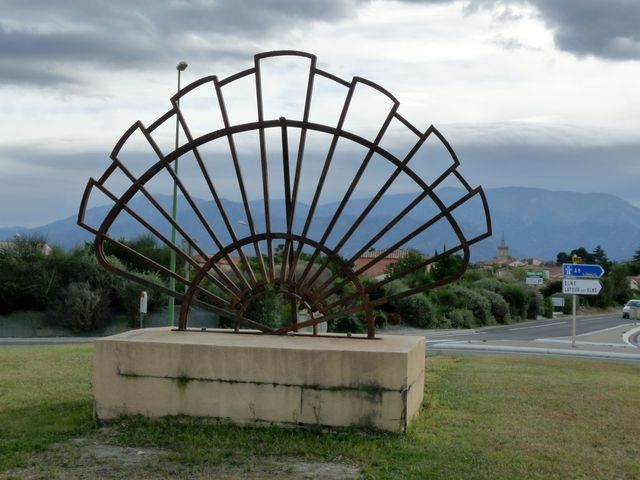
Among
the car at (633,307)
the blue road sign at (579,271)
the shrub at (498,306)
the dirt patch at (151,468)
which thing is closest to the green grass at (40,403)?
the dirt patch at (151,468)

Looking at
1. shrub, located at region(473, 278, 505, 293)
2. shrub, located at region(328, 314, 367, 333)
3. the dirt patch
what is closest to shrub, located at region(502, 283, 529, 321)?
shrub, located at region(473, 278, 505, 293)

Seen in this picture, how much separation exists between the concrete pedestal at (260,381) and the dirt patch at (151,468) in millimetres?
945

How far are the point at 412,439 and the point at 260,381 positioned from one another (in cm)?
152

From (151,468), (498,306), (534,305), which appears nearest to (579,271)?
(151,468)

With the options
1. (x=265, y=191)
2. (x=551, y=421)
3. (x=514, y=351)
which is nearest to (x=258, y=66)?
(x=265, y=191)

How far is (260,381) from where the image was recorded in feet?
26.4

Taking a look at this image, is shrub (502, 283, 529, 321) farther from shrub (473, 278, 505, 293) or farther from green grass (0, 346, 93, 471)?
green grass (0, 346, 93, 471)

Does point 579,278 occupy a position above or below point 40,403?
above

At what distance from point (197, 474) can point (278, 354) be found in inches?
69.0

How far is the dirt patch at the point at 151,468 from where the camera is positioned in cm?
648

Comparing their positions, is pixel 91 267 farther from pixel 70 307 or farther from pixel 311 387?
pixel 311 387

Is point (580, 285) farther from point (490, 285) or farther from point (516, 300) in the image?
point (516, 300)

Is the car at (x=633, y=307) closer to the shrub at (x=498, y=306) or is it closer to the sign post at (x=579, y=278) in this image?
the shrub at (x=498, y=306)

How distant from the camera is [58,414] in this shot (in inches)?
351
